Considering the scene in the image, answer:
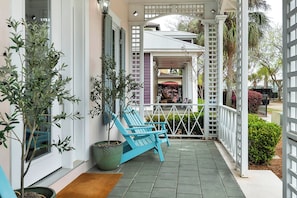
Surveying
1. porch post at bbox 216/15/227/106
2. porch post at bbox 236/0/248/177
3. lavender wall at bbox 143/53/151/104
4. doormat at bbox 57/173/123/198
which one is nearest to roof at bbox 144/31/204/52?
lavender wall at bbox 143/53/151/104

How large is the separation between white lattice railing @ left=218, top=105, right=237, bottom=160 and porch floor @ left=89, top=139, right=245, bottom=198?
10.2 inches

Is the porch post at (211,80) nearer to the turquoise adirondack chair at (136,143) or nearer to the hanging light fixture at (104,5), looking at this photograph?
the turquoise adirondack chair at (136,143)

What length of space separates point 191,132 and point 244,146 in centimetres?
346

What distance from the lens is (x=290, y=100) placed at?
6.61 ft

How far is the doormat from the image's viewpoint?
312cm

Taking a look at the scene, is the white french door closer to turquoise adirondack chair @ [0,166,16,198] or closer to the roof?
turquoise adirondack chair @ [0,166,16,198]

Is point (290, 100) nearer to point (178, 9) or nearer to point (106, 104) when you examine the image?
point (106, 104)

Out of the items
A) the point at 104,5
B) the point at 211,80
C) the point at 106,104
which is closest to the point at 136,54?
the point at 211,80

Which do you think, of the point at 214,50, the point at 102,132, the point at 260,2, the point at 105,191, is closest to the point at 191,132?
the point at 214,50

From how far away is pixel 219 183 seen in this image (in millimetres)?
3584

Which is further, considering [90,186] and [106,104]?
[106,104]

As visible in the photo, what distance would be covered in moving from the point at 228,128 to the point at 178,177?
206 centimetres

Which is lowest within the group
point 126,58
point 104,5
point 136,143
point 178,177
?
point 178,177

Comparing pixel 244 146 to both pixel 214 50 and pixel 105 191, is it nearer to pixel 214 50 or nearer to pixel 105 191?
pixel 105 191
